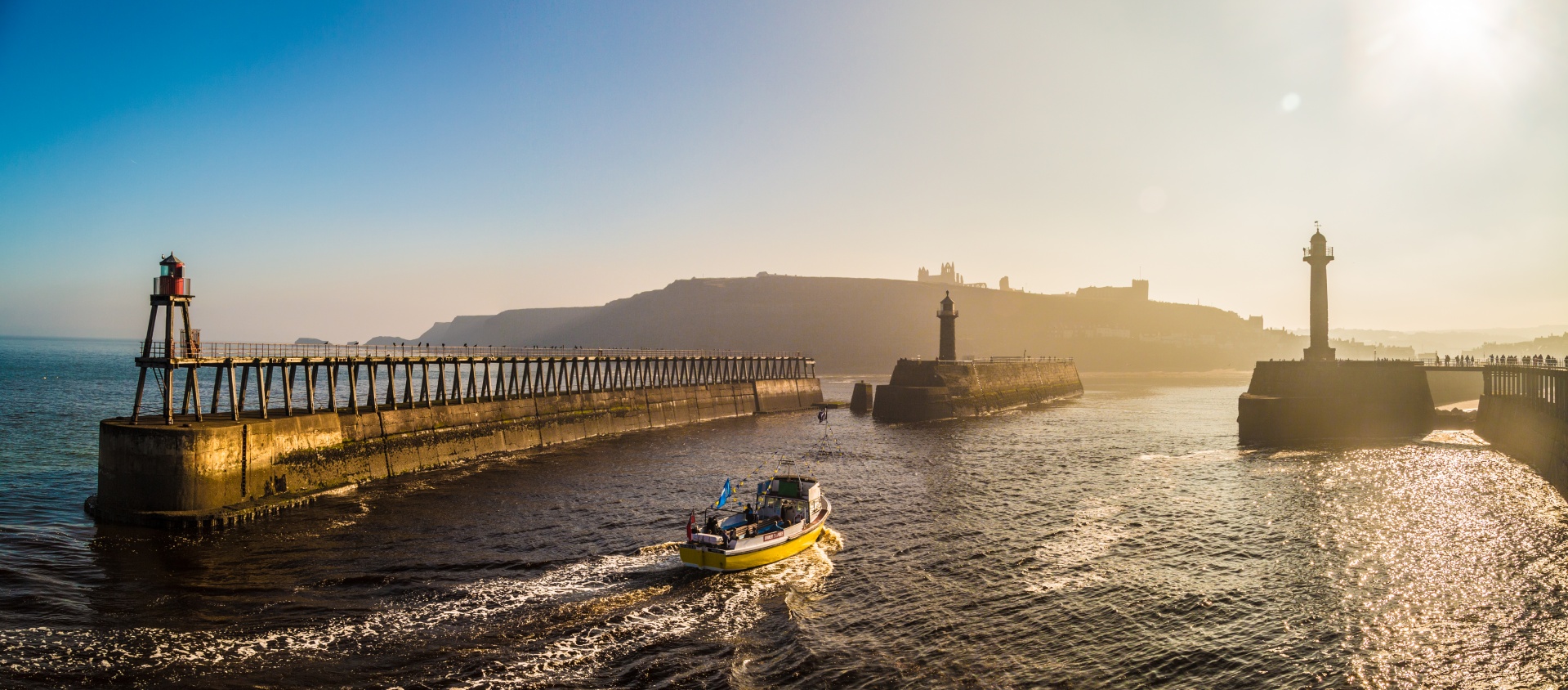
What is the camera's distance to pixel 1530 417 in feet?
148

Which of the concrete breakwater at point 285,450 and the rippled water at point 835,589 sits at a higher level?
the concrete breakwater at point 285,450

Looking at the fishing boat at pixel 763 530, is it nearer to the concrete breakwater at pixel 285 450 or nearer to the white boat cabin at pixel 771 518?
the white boat cabin at pixel 771 518

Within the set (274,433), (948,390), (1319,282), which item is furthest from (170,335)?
(1319,282)

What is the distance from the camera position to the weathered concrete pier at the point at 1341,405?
5556 centimetres

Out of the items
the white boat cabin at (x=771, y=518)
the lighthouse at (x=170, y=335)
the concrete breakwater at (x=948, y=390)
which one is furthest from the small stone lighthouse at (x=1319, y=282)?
the lighthouse at (x=170, y=335)

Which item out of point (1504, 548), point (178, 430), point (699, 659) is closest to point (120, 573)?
point (178, 430)

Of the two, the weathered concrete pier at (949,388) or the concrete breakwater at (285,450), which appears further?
the weathered concrete pier at (949,388)

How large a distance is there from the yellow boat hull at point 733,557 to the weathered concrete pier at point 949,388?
47615mm

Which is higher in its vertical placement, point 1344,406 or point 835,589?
point 1344,406

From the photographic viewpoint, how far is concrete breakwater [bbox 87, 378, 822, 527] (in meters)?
26.9

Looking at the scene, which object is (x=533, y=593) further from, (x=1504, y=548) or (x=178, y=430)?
(x=1504, y=548)

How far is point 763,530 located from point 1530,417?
48.0 metres

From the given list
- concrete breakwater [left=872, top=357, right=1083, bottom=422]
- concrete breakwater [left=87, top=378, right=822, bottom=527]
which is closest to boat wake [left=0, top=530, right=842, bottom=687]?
concrete breakwater [left=87, top=378, right=822, bottom=527]

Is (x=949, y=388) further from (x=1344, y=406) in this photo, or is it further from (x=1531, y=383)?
(x=1531, y=383)
